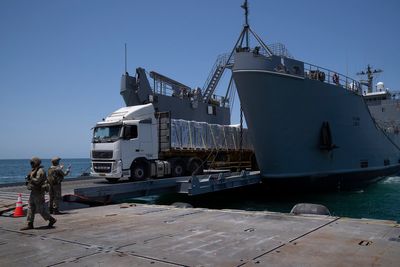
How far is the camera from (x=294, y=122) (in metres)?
17.7

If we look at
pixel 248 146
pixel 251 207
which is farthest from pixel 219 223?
pixel 248 146

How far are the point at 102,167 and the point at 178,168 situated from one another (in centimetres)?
404

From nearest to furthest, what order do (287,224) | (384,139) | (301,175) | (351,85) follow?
(287,224) → (301,175) → (351,85) → (384,139)

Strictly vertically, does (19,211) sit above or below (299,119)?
below

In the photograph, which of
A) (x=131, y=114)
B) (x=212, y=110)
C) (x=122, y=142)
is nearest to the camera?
(x=122, y=142)

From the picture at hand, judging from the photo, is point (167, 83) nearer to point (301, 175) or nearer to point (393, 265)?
point (301, 175)

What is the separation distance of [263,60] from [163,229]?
1161 cm

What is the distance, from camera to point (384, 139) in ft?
82.9

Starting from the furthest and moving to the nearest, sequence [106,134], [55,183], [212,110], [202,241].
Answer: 1. [212,110]
2. [106,134]
3. [55,183]
4. [202,241]

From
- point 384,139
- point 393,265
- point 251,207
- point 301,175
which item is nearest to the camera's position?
point 393,265

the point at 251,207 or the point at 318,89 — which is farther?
the point at 318,89

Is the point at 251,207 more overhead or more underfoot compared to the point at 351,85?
more underfoot

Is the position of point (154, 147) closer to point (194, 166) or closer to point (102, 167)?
point (102, 167)

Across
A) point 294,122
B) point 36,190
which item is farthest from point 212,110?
point 36,190
